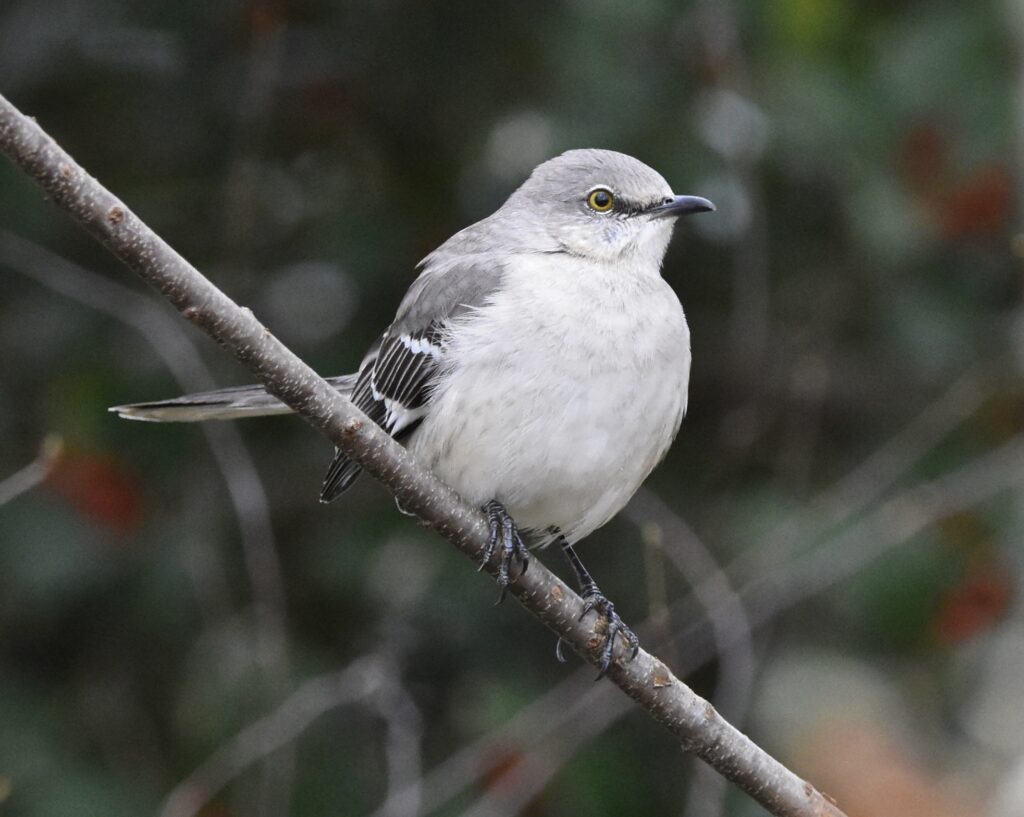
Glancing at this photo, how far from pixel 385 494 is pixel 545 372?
180 centimetres

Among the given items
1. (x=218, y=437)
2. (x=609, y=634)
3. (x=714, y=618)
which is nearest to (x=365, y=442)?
(x=609, y=634)

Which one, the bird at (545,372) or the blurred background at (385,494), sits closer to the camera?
the bird at (545,372)

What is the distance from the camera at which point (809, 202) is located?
5.16 meters

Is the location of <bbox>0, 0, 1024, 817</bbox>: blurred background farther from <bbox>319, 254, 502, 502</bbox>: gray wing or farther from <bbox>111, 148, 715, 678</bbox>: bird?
<bbox>319, 254, 502, 502</bbox>: gray wing

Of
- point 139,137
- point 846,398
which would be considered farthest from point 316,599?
point 846,398

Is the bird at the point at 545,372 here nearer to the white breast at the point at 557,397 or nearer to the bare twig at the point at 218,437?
the white breast at the point at 557,397

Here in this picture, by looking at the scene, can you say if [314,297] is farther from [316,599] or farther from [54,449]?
[54,449]

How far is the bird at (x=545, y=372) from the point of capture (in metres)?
3.60

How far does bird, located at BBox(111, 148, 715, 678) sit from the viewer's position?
11.8 feet

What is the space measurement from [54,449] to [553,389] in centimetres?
123

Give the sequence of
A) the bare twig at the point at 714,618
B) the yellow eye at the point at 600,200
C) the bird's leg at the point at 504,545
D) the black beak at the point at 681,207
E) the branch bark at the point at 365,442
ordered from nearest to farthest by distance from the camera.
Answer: the branch bark at the point at 365,442
the bird's leg at the point at 504,545
the black beak at the point at 681,207
the yellow eye at the point at 600,200
the bare twig at the point at 714,618

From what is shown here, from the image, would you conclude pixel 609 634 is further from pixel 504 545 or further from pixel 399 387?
pixel 399 387

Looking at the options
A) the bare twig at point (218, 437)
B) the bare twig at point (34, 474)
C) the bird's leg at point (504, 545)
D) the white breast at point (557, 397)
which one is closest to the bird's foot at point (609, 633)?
the bird's leg at point (504, 545)

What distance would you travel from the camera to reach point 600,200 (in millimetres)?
4211
